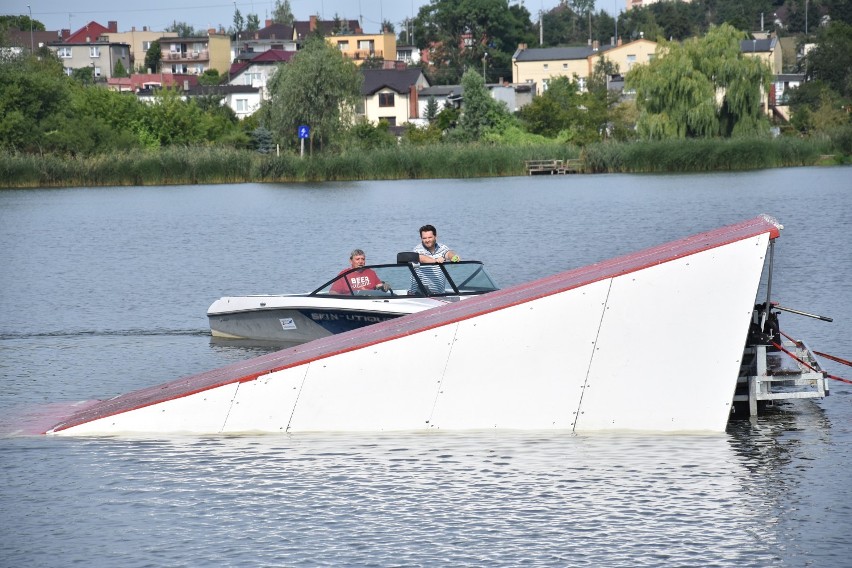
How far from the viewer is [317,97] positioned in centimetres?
7844

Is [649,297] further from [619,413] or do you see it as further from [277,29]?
[277,29]

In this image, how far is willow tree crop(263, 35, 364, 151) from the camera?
257 feet

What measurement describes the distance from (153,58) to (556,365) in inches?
7386

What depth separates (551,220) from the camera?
152 ft

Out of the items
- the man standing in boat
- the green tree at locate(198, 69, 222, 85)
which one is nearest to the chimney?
the green tree at locate(198, 69, 222, 85)

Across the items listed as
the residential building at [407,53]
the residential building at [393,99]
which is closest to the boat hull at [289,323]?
the residential building at [393,99]

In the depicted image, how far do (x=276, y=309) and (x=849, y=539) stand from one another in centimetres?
1113

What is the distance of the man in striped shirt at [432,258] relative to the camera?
18203mm

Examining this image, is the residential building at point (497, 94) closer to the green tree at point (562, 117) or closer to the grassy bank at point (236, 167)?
the green tree at point (562, 117)

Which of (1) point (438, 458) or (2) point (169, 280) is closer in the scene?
(1) point (438, 458)

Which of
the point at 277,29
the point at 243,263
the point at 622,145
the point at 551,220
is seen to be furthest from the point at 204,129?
the point at 277,29

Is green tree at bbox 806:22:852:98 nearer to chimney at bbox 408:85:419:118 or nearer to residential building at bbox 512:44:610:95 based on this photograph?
residential building at bbox 512:44:610:95

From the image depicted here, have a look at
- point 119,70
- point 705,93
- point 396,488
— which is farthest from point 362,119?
point 119,70

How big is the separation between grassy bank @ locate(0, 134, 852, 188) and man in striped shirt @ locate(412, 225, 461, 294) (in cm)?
5472
